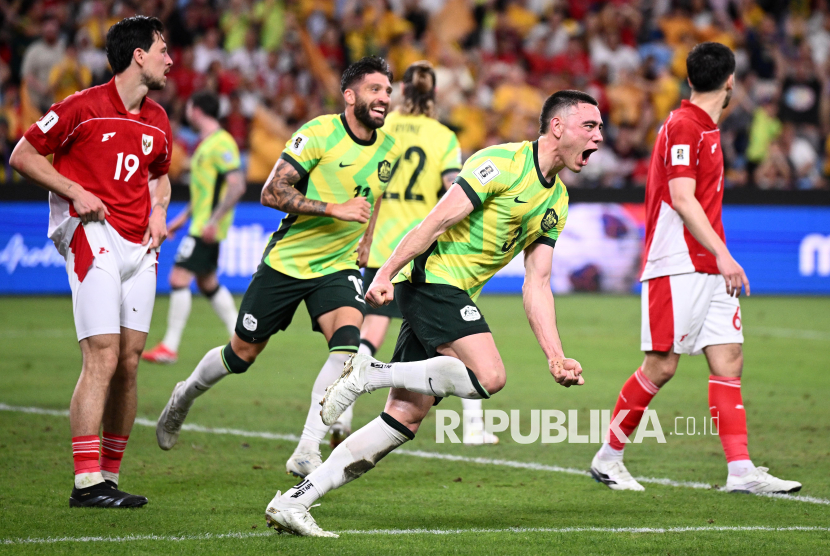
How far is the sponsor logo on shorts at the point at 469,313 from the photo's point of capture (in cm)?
475

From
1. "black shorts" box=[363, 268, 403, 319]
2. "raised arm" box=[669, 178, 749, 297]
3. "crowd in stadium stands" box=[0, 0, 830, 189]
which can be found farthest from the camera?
"crowd in stadium stands" box=[0, 0, 830, 189]

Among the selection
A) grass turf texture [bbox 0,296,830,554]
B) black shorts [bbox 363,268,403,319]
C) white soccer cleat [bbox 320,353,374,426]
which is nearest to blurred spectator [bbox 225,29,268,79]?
grass turf texture [bbox 0,296,830,554]

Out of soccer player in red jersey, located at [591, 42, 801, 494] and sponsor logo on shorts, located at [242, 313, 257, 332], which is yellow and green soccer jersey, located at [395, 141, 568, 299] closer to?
soccer player in red jersey, located at [591, 42, 801, 494]

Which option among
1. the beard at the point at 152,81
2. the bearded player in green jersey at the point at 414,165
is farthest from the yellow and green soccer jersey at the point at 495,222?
the bearded player in green jersey at the point at 414,165

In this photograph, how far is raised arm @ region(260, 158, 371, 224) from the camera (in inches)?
228

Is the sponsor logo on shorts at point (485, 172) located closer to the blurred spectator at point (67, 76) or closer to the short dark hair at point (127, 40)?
the short dark hair at point (127, 40)

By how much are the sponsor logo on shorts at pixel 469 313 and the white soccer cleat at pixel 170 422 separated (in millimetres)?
2187

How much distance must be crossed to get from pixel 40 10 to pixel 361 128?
47.5 feet

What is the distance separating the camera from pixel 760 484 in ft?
18.1

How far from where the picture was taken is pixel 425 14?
68.2ft

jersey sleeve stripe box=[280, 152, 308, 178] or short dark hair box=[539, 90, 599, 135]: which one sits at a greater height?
short dark hair box=[539, 90, 599, 135]

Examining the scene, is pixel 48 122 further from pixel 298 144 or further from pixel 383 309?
pixel 383 309

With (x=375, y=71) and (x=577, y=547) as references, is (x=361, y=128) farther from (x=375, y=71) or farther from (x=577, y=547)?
(x=577, y=547)

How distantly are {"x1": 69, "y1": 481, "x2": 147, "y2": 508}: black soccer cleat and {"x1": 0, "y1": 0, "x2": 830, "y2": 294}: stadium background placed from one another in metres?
Answer: 10.7
